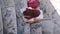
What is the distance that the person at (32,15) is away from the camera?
106cm

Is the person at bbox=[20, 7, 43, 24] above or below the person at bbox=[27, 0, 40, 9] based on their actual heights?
below

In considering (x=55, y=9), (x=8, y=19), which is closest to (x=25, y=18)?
(x=8, y=19)

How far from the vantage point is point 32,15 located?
3.49ft

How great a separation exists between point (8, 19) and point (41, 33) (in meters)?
0.31

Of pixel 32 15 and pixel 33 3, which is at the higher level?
pixel 33 3

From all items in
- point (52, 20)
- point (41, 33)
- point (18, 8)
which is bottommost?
point (41, 33)

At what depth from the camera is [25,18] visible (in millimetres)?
1064

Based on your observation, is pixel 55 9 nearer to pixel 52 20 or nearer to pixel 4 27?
pixel 52 20

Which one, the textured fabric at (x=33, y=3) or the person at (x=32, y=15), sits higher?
the textured fabric at (x=33, y=3)

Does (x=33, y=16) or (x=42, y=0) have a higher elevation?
(x=42, y=0)

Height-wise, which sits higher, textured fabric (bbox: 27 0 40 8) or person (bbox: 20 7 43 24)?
textured fabric (bbox: 27 0 40 8)

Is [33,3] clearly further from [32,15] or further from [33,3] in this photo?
[32,15]

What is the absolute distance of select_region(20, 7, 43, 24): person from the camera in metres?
1.06

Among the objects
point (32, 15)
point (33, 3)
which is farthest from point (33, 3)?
point (32, 15)
